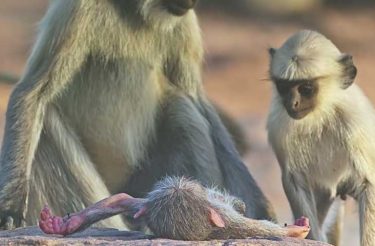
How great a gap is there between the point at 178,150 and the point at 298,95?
701 millimetres

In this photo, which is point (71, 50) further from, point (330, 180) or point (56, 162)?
point (330, 180)

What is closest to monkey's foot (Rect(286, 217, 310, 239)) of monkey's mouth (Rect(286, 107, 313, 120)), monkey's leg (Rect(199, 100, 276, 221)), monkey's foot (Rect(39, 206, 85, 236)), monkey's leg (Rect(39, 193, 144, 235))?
monkey's leg (Rect(39, 193, 144, 235))

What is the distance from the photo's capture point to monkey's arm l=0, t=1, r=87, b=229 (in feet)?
19.4

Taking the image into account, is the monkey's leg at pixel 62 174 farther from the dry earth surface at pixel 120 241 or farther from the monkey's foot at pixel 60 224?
the dry earth surface at pixel 120 241

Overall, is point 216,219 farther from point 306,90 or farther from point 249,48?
point 249,48

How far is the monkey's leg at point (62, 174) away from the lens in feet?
19.9

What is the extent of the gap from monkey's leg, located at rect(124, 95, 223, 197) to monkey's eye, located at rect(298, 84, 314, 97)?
580 mm

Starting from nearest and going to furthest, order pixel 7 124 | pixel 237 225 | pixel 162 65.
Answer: pixel 237 225 < pixel 7 124 < pixel 162 65

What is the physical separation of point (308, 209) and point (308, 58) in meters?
0.70

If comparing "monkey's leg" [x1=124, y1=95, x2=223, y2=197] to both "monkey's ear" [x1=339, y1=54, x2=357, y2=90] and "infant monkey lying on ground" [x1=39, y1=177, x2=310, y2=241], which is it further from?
"infant monkey lying on ground" [x1=39, y1=177, x2=310, y2=241]

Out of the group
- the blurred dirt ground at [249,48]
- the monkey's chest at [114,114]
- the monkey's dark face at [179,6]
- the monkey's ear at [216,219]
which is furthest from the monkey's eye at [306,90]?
the blurred dirt ground at [249,48]

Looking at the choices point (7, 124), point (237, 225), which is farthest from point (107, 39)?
point (237, 225)

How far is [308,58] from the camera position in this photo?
6.08m

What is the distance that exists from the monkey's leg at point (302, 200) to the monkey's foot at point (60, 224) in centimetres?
159
